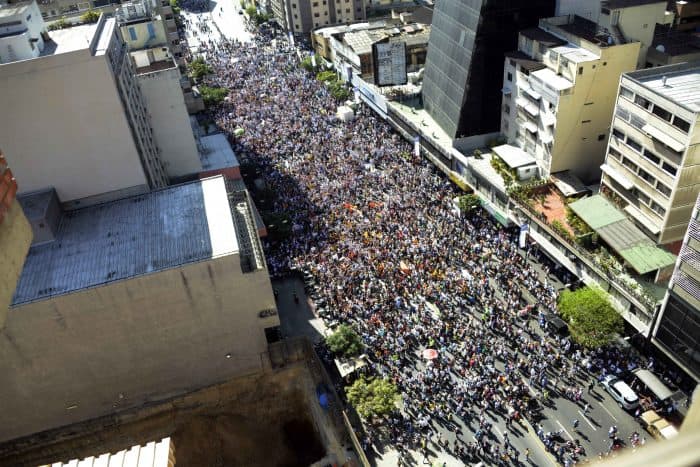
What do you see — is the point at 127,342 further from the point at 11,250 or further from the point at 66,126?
the point at 11,250

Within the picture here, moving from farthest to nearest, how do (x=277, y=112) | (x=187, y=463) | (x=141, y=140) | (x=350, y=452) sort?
(x=277, y=112), (x=141, y=140), (x=187, y=463), (x=350, y=452)

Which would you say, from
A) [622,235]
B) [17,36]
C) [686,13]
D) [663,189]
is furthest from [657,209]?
[17,36]

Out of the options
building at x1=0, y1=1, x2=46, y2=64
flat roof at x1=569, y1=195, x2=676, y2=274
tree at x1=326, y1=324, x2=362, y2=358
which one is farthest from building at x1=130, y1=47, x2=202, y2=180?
flat roof at x1=569, y1=195, x2=676, y2=274

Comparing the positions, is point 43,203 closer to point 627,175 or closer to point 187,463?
point 187,463

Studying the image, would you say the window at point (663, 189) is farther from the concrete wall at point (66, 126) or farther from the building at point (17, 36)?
the building at point (17, 36)

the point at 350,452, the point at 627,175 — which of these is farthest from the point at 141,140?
the point at 627,175

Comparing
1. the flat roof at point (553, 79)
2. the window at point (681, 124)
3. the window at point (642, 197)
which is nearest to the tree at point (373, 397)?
the window at point (642, 197)
